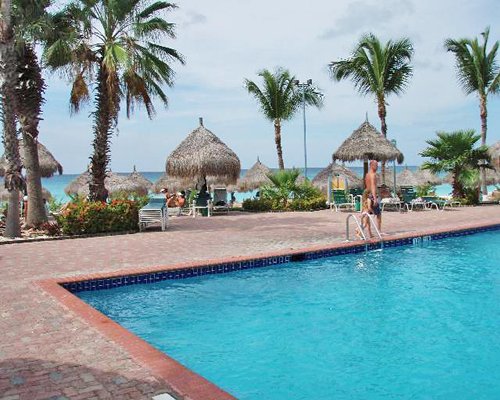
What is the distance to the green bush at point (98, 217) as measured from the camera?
12.8 m

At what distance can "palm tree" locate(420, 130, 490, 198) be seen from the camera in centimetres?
2136

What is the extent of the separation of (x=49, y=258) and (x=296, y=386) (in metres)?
6.34

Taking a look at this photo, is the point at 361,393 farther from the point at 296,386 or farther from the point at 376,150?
the point at 376,150

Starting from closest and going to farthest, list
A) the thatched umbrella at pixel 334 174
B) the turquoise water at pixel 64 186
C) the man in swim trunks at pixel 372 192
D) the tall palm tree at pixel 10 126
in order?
the man in swim trunks at pixel 372 192 → the tall palm tree at pixel 10 126 → the thatched umbrella at pixel 334 174 → the turquoise water at pixel 64 186

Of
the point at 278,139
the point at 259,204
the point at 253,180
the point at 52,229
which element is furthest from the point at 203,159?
the point at 253,180

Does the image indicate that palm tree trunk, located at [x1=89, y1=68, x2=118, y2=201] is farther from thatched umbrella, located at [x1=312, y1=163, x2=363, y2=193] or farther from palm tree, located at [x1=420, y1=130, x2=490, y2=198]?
palm tree, located at [x1=420, y1=130, x2=490, y2=198]

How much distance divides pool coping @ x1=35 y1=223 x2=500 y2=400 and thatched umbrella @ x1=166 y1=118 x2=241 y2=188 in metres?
9.28

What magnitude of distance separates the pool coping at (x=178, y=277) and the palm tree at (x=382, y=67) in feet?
40.0

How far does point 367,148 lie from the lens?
2102 centimetres

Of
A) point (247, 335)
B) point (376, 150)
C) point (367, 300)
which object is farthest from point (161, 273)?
point (376, 150)

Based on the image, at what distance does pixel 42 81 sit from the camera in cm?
1435

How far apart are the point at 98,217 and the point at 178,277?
5.67 m

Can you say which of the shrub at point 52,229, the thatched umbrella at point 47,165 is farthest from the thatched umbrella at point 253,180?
the shrub at point 52,229

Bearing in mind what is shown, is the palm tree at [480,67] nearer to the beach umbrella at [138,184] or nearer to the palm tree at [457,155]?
the palm tree at [457,155]
